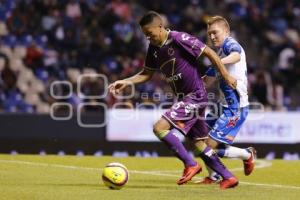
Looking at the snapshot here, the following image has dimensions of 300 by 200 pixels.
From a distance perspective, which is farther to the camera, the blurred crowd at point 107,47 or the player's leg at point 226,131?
the blurred crowd at point 107,47

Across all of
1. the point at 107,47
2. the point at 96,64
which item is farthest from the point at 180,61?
the point at 107,47

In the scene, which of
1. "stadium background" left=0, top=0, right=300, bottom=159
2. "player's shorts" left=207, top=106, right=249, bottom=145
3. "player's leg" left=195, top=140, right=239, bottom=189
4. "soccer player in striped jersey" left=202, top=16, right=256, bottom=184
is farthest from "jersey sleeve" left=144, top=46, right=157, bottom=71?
"stadium background" left=0, top=0, right=300, bottom=159

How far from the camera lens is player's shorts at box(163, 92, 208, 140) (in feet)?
32.2

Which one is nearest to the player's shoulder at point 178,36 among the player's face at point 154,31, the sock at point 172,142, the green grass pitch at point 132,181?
the player's face at point 154,31

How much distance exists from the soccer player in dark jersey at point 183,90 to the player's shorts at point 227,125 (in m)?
0.21

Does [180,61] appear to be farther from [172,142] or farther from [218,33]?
[172,142]

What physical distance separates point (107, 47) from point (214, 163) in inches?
450

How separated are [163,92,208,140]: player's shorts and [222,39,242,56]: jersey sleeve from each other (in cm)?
61

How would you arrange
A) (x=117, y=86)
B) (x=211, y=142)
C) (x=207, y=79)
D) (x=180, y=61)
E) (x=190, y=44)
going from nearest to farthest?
1. (x=190, y=44)
2. (x=180, y=61)
3. (x=117, y=86)
4. (x=211, y=142)
5. (x=207, y=79)

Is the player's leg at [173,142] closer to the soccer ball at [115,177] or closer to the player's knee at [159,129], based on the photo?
the player's knee at [159,129]

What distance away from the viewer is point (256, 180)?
1124 cm

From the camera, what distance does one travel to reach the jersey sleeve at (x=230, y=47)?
10.1 m

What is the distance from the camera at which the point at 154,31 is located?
966 centimetres

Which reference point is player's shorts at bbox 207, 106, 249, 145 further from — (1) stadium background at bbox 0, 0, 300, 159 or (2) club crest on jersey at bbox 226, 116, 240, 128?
(1) stadium background at bbox 0, 0, 300, 159
